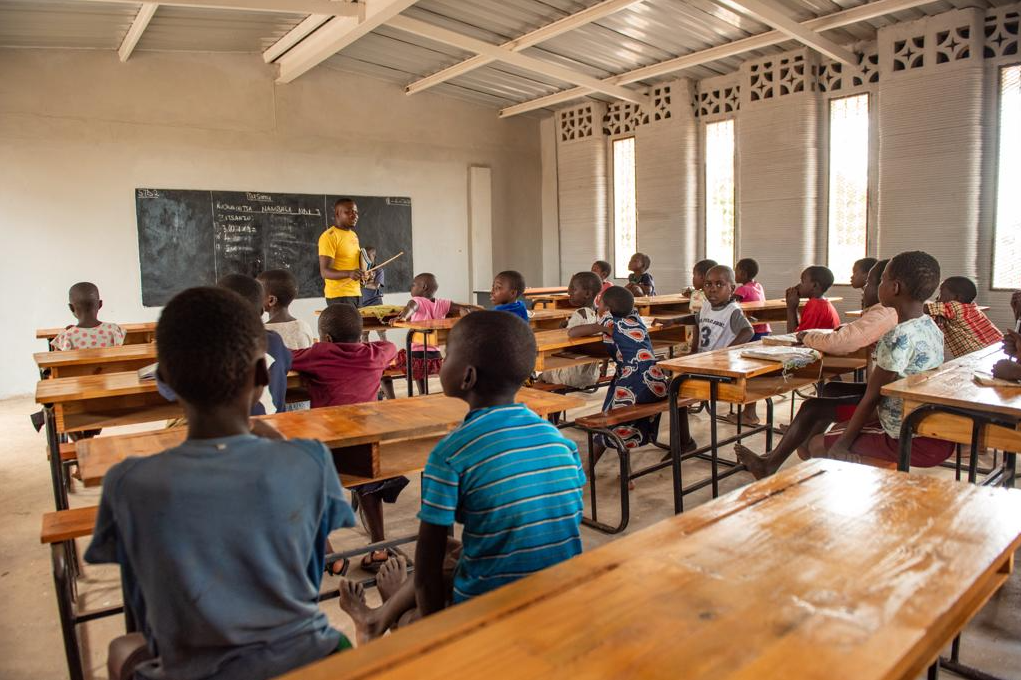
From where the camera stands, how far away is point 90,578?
116 inches

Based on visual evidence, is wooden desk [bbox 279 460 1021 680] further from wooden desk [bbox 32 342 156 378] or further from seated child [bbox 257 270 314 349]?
wooden desk [bbox 32 342 156 378]

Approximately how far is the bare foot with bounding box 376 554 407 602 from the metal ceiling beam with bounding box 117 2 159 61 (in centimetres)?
553

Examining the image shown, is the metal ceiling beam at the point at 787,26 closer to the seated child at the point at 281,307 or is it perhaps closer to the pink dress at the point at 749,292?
the pink dress at the point at 749,292

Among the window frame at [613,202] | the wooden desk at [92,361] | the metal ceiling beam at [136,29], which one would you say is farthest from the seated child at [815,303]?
the metal ceiling beam at [136,29]

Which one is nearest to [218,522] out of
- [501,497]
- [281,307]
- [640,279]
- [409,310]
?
[501,497]

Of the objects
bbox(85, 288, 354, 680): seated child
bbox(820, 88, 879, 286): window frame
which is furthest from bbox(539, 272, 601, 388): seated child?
bbox(820, 88, 879, 286): window frame

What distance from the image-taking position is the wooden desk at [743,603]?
0.85 metres

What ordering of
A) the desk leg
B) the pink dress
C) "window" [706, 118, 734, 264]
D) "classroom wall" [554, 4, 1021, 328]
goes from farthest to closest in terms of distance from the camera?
"window" [706, 118, 734, 264] < "classroom wall" [554, 4, 1021, 328] < the pink dress < the desk leg

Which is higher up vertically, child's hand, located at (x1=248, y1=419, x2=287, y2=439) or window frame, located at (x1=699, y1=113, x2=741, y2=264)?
window frame, located at (x1=699, y1=113, x2=741, y2=264)

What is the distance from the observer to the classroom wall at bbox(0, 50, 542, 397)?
22.9 ft

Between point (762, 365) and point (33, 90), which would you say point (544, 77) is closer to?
point (33, 90)

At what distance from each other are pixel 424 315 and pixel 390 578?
13.6 feet

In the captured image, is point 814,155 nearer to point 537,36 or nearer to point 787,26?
point 787,26

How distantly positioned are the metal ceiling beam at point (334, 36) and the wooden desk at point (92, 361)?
3.67m
